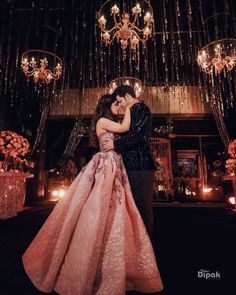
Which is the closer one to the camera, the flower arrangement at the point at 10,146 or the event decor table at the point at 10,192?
the event decor table at the point at 10,192

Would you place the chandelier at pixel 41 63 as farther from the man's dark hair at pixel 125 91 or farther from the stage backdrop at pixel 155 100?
the stage backdrop at pixel 155 100

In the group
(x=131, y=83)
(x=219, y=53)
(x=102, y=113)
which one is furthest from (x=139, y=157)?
(x=131, y=83)

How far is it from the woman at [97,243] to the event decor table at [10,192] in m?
3.12

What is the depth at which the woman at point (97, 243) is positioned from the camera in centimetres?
131

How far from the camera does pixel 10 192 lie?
15.0 ft

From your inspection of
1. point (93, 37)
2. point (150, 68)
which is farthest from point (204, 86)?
point (93, 37)

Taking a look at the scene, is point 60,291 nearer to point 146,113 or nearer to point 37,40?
point 146,113

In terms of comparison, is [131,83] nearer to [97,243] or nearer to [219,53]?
[219,53]

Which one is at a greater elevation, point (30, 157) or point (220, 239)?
point (30, 157)

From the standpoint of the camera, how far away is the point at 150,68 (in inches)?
265

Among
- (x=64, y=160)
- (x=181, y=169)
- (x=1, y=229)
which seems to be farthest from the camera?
(x=181, y=169)

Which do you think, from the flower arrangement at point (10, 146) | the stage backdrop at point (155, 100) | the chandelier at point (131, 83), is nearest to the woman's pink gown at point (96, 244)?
the flower arrangement at point (10, 146)

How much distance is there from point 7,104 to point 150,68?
453cm

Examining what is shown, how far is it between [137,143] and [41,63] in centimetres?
381
